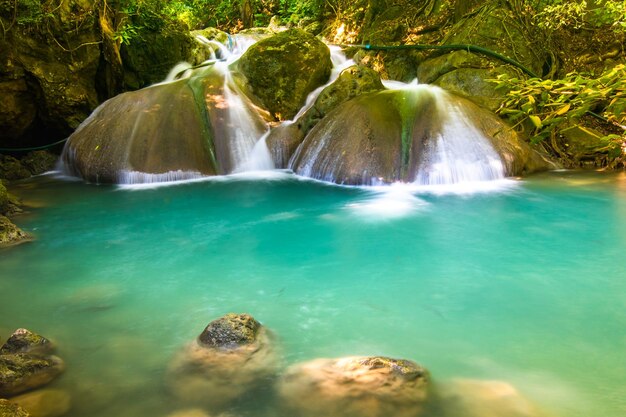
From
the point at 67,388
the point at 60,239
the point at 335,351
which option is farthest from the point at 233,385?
the point at 60,239

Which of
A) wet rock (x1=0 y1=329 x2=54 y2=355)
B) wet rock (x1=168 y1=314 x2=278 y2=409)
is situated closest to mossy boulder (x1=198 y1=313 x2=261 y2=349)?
wet rock (x1=168 y1=314 x2=278 y2=409)

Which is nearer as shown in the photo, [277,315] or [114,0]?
[277,315]

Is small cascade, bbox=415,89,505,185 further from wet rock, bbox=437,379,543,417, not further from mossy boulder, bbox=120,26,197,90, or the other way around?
mossy boulder, bbox=120,26,197,90

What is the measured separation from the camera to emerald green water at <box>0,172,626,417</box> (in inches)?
129

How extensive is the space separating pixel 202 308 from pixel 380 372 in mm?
1838

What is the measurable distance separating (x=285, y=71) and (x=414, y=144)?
3.99 metres

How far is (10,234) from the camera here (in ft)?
20.0

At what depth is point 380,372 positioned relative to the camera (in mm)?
2998

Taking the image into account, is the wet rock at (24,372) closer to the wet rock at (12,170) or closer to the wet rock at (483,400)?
the wet rock at (483,400)

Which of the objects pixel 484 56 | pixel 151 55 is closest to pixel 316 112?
pixel 484 56

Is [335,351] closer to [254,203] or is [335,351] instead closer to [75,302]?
[75,302]

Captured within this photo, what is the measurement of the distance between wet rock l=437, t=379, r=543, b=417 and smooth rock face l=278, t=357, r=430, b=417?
0.14 metres

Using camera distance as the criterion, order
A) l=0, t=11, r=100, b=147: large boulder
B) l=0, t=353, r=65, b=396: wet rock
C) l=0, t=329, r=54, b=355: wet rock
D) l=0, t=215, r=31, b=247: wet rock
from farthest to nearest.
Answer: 1. l=0, t=11, r=100, b=147: large boulder
2. l=0, t=215, r=31, b=247: wet rock
3. l=0, t=329, r=54, b=355: wet rock
4. l=0, t=353, r=65, b=396: wet rock

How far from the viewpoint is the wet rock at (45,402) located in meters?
2.82
